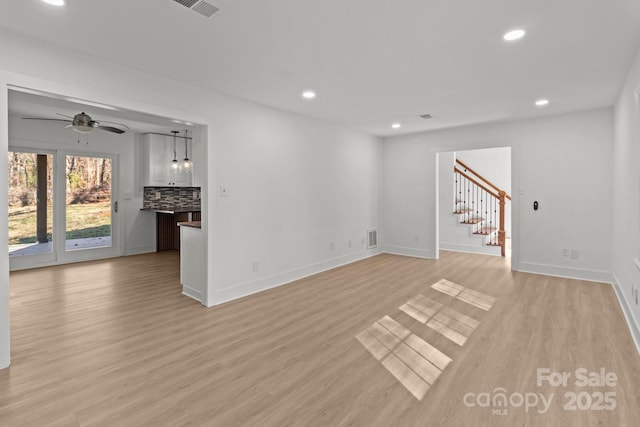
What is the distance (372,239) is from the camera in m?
6.84

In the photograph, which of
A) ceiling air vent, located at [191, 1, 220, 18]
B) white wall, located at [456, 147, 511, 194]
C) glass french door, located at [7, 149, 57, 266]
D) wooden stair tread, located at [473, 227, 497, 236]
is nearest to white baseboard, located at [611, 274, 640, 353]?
wooden stair tread, located at [473, 227, 497, 236]

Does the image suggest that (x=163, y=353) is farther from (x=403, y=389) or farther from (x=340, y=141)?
(x=340, y=141)

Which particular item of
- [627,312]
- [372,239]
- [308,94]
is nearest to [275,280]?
[308,94]

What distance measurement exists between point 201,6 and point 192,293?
322 centimetres

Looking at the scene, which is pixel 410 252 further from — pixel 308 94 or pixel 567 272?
pixel 308 94

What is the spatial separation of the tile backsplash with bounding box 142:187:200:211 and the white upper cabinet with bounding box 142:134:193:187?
0.36 meters

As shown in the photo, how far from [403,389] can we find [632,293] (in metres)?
2.64

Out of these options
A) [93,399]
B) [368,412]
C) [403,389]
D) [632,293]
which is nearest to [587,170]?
[632,293]

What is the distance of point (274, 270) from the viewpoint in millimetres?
4719

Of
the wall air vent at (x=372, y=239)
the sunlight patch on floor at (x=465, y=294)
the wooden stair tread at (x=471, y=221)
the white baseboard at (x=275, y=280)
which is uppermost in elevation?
the wooden stair tread at (x=471, y=221)

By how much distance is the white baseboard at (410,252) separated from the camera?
654 cm

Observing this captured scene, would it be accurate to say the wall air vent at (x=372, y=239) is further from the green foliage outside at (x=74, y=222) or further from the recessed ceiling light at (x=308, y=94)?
the green foliage outside at (x=74, y=222)

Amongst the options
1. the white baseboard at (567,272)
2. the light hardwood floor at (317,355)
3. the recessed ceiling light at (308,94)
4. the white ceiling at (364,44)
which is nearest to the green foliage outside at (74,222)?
the light hardwood floor at (317,355)

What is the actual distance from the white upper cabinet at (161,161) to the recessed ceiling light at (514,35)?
6.64 metres
